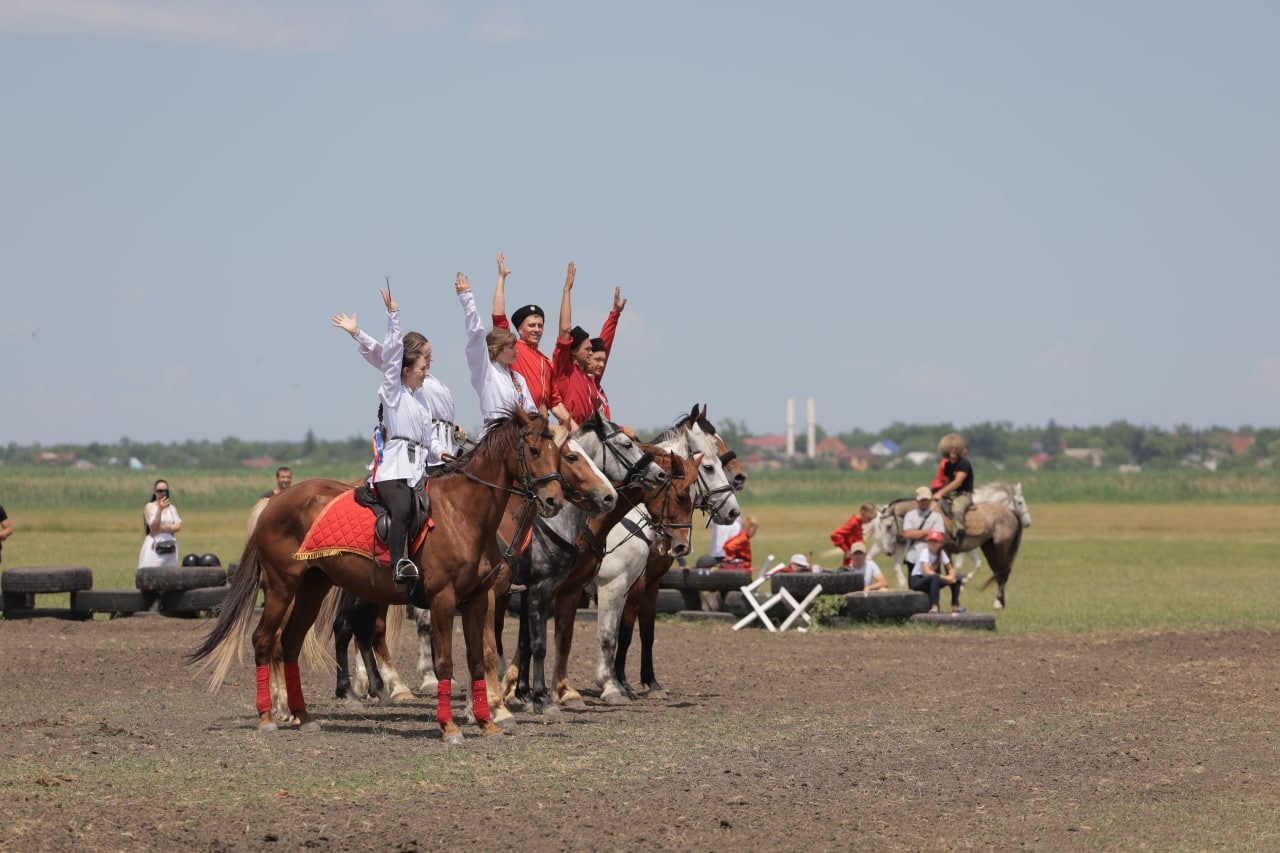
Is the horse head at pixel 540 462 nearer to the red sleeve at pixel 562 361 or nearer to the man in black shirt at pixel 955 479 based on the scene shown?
the red sleeve at pixel 562 361

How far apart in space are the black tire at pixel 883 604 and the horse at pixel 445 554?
962cm

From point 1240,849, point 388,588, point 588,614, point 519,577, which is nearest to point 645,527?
point 519,577

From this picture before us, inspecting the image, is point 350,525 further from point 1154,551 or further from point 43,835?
point 1154,551

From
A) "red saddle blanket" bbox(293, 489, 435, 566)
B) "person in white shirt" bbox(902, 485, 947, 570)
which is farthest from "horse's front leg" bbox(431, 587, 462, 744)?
"person in white shirt" bbox(902, 485, 947, 570)

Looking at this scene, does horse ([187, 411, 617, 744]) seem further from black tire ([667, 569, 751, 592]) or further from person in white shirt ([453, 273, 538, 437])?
black tire ([667, 569, 751, 592])

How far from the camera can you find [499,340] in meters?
12.5

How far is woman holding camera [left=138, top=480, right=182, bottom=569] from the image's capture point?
75.0 ft

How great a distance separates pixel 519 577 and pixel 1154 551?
3108cm

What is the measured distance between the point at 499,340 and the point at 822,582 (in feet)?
29.8

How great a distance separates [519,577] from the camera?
42.3 feet

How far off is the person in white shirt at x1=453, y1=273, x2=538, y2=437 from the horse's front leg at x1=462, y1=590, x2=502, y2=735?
148 cm

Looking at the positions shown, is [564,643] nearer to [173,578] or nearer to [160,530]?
[173,578]

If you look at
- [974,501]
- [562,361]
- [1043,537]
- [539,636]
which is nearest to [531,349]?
[562,361]

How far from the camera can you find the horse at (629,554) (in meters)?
13.9
